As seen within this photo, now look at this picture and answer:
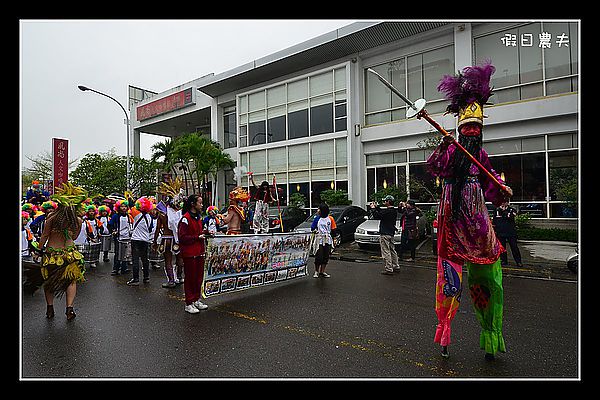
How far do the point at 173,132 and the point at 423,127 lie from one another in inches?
1019

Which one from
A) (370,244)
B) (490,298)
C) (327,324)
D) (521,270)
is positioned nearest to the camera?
(490,298)

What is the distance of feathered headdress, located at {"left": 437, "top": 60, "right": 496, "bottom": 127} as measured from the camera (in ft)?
13.6

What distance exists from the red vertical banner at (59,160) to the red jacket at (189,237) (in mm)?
8606

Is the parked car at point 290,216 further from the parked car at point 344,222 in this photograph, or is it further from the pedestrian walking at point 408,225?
the pedestrian walking at point 408,225

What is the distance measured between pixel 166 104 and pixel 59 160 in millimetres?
20300

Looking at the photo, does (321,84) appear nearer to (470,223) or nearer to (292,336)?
(292,336)

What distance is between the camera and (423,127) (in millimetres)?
18531

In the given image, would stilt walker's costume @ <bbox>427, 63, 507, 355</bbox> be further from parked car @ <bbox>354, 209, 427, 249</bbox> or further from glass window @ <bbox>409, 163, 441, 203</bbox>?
glass window @ <bbox>409, 163, 441, 203</bbox>

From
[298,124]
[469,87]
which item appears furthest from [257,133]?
[469,87]

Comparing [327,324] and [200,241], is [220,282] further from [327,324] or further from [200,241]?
[327,324]

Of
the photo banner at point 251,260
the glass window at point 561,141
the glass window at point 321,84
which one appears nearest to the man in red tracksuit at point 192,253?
the photo banner at point 251,260

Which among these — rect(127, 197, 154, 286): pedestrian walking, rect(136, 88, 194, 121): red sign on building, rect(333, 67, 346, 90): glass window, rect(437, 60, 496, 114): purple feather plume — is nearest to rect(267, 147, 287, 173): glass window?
rect(333, 67, 346, 90): glass window

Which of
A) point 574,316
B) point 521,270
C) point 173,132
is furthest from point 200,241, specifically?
point 173,132

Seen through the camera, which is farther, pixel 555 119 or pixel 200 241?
pixel 555 119
